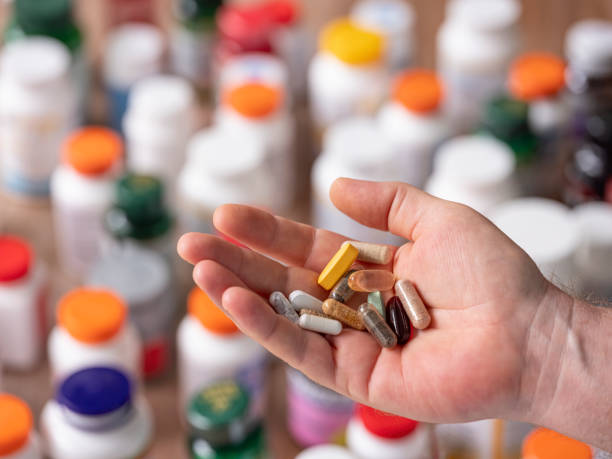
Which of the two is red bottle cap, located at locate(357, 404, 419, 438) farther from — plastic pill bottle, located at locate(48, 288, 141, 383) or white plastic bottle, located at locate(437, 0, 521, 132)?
white plastic bottle, located at locate(437, 0, 521, 132)

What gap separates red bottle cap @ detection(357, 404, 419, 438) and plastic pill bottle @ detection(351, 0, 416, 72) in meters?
0.68

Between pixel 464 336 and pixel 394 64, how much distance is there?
804mm

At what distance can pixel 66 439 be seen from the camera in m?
0.97

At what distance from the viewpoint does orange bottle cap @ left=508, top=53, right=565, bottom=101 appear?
1.34 m

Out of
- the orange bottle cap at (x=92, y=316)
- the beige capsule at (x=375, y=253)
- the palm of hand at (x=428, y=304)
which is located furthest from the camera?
the orange bottle cap at (x=92, y=316)

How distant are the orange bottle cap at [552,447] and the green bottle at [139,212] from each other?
50cm

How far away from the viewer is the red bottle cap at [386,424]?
0.91m

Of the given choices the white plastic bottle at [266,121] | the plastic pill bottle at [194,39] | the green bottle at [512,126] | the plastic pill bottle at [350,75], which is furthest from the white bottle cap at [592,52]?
the plastic pill bottle at [194,39]

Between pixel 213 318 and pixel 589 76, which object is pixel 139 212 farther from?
pixel 589 76

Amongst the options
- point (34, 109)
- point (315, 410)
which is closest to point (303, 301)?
point (315, 410)

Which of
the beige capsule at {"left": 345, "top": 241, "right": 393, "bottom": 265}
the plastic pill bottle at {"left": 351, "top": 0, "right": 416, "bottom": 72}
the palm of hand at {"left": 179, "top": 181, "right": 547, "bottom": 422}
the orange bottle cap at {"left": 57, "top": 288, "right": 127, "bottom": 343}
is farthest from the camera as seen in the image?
the plastic pill bottle at {"left": 351, "top": 0, "right": 416, "bottom": 72}

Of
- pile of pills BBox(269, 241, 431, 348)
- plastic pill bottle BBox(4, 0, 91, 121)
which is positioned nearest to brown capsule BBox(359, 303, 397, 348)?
pile of pills BBox(269, 241, 431, 348)

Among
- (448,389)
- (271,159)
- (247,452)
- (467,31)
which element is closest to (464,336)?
(448,389)

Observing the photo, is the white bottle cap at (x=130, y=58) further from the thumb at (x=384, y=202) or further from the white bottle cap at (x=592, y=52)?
the thumb at (x=384, y=202)
